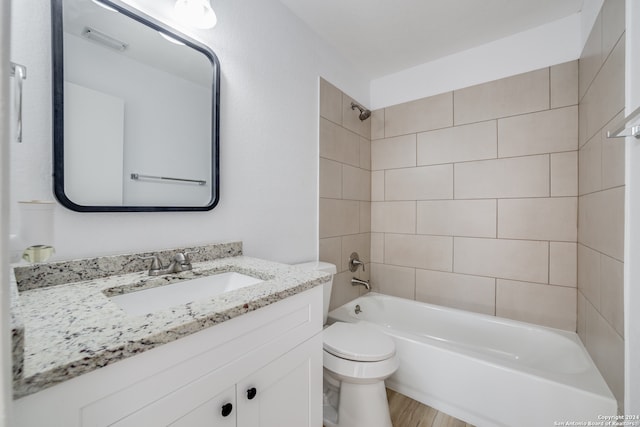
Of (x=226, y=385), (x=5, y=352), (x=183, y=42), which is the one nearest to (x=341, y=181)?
(x=183, y=42)

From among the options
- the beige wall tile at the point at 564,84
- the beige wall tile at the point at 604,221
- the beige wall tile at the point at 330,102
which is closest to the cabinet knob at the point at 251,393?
the beige wall tile at the point at 604,221

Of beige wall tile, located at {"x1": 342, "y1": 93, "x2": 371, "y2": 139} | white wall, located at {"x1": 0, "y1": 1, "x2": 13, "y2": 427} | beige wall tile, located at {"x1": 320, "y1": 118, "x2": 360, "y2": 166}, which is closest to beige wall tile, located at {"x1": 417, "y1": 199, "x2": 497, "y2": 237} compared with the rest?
beige wall tile, located at {"x1": 320, "y1": 118, "x2": 360, "y2": 166}

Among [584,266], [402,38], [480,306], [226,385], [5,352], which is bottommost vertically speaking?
[480,306]

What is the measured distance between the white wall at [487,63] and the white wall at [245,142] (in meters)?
→ 0.54

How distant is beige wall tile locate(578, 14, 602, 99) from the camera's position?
1388mm

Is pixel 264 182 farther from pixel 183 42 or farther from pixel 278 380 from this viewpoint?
pixel 278 380

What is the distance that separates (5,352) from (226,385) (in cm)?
58

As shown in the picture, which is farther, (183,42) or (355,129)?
(355,129)

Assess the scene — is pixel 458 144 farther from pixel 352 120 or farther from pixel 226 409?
pixel 226 409

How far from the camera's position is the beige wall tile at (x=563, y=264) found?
176cm

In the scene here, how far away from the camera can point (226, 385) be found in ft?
2.43

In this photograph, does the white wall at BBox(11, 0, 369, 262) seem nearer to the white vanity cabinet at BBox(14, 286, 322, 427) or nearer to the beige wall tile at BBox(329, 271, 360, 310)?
the beige wall tile at BBox(329, 271, 360, 310)

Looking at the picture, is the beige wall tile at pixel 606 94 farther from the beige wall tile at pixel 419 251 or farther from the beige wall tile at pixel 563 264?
the beige wall tile at pixel 419 251

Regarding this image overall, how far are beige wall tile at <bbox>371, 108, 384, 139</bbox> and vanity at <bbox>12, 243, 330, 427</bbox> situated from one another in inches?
72.8
